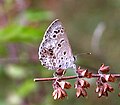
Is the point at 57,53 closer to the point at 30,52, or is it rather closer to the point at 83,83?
the point at 83,83

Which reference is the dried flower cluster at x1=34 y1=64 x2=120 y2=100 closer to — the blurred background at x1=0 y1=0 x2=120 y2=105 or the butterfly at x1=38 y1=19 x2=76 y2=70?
the butterfly at x1=38 y1=19 x2=76 y2=70

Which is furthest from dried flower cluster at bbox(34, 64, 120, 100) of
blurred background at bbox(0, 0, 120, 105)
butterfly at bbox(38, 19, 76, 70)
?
blurred background at bbox(0, 0, 120, 105)

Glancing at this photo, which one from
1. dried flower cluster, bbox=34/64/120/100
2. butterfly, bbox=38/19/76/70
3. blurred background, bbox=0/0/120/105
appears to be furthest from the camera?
blurred background, bbox=0/0/120/105

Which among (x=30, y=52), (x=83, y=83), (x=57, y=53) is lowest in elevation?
(x=83, y=83)

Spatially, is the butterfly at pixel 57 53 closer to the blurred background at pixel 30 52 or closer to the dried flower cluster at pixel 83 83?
the dried flower cluster at pixel 83 83

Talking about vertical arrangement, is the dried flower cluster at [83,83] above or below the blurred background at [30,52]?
below

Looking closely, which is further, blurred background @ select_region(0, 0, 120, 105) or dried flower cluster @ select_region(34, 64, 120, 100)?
blurred background @ select_region(0, 0, 120, 105)

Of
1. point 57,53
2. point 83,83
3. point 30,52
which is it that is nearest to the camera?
point 83,83

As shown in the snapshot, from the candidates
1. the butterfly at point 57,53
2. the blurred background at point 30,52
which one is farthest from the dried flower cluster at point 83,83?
the blurred background at point 30,52

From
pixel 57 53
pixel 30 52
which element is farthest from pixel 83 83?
pixel 30 52

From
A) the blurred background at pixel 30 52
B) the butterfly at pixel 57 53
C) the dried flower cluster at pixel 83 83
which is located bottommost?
the dried flower cluster at pixel 83 83
